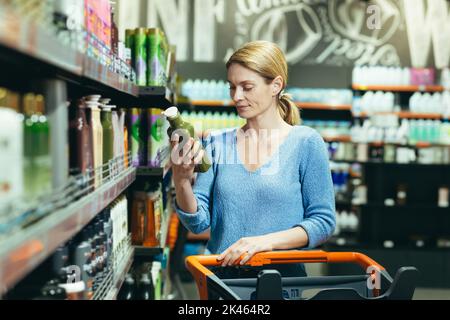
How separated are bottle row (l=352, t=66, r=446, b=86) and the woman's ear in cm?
568

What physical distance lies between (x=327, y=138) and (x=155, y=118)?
16.0ft

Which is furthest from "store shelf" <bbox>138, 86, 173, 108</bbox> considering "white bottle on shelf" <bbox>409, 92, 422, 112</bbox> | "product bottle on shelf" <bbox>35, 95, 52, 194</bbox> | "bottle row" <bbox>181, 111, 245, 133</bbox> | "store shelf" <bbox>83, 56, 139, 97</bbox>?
"white bottle on shelf" <bbox>409, 92, 422, 112</bbox>

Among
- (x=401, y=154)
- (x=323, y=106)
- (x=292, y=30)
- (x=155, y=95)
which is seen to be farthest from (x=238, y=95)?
(x=292, y=30)

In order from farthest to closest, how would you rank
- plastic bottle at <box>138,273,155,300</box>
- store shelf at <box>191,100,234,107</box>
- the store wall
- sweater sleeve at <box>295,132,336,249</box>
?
the store wall
store shelf at <box>191,100,234,107</box>
plastic bottle at <box>138,273,155,300</box>
sweater sleeve at <box>295,132,336,249</box>

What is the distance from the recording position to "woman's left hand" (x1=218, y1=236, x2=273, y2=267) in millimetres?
2338

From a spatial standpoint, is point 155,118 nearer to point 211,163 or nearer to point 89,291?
point 211,163

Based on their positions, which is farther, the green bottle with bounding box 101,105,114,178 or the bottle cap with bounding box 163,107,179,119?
the green bottle with bounding box 101,105,114,178

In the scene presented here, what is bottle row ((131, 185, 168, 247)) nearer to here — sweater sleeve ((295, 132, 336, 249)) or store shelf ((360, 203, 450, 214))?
sweater sleeve ((295, 132, 336, 249))

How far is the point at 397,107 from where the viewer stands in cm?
830

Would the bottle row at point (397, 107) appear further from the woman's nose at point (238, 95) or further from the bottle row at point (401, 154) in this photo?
the woman's nose at point (238, 95)

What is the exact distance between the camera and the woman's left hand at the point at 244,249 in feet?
7.67

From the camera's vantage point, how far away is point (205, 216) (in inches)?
105

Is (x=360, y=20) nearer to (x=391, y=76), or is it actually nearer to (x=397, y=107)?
(x=391, y=76)

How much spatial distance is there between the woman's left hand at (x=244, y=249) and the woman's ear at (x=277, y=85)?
62 cm
